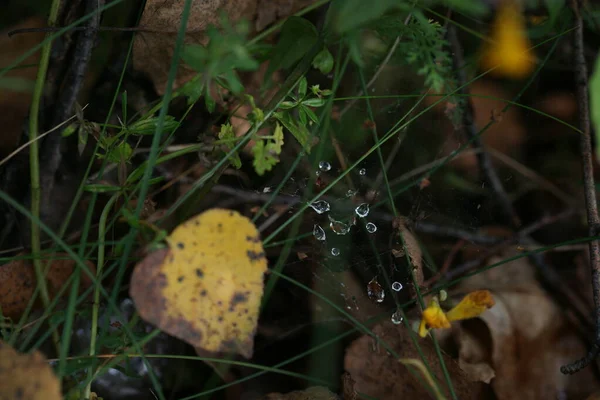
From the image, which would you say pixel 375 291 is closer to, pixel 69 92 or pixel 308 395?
pixel 308 395

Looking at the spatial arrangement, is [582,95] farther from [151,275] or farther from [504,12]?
[151,275]

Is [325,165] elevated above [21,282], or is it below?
above

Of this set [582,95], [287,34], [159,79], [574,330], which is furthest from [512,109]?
[159,79]

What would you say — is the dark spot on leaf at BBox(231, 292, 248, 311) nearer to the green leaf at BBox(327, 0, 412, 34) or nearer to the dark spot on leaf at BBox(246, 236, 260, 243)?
the dark spot on leaf at BBox(246, 236, 260, 243)

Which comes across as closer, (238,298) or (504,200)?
(238,298)

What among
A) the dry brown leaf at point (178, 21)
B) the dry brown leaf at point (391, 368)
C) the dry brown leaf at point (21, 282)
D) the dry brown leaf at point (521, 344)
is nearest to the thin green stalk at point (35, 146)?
the dry brown leaf at point (21, 282)

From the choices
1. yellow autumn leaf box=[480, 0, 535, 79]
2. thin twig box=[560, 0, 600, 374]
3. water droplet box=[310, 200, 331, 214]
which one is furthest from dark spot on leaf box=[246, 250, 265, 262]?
yellow autumn leaf box=[480, 0, 535, 79]

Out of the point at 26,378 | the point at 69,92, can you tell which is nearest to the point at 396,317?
the point at 26,378
